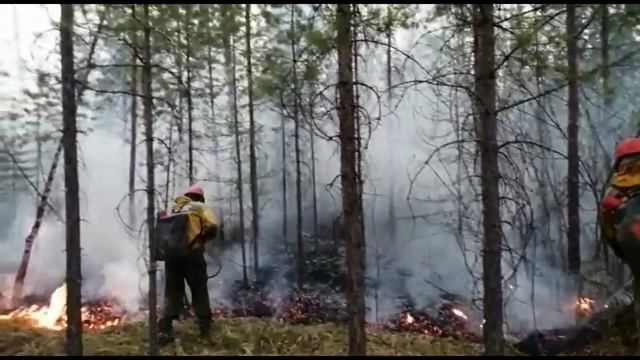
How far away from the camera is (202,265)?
806 centimetres

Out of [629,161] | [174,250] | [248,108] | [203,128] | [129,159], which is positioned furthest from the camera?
[129,159]

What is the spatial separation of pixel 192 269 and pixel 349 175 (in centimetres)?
283

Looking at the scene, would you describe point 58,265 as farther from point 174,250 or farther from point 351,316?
point 351,316

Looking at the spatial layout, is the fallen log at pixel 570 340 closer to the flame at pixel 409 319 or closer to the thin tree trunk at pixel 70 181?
the thin tree trunk at pixel 70 181

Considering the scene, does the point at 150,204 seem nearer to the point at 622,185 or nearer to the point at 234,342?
the point at 234,342

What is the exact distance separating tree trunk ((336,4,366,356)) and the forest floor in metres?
1.96

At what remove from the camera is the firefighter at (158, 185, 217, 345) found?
7.83 meters

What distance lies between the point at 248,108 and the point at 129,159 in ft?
19.7

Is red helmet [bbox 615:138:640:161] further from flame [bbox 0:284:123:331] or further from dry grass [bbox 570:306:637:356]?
flame [bbox 0:284:123:331]

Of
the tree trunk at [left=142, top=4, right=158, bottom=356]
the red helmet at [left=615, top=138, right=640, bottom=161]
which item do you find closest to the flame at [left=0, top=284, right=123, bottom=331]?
the tree trunk at [left=142, top=4, right=158, bottom=356]

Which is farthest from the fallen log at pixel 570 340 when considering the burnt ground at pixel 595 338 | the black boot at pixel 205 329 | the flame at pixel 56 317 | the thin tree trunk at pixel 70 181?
the flame at pixel 56 317

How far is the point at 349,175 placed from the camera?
636 centimetres

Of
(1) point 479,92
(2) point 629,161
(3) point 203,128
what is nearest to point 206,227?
(1) point 479,92

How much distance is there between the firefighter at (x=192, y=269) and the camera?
25.7ft
